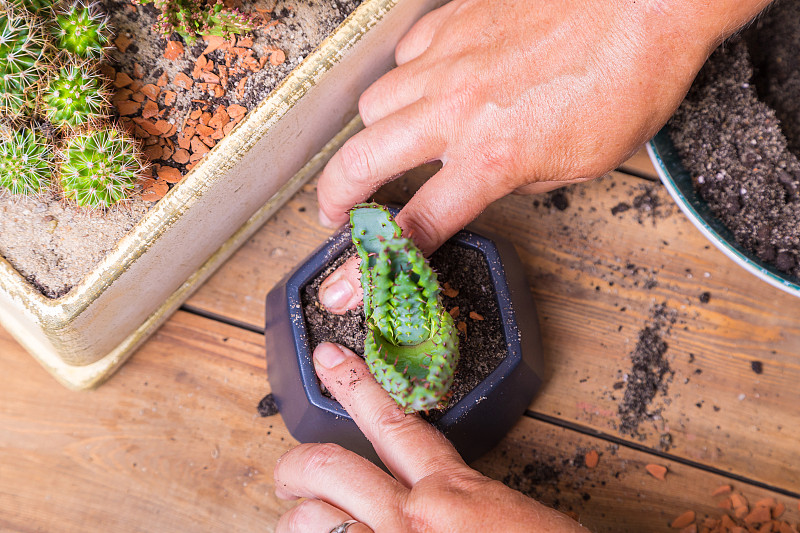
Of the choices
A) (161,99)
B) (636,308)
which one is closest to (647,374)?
(636,308)

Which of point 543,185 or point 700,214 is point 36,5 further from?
point 700,214

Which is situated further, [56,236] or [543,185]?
[543,185]

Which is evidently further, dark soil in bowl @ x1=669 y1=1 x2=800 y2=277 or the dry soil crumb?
dark soil in bowl @ x1=669 y1=1 x2=800 y2=277

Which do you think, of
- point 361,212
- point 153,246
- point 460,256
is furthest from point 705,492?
point 153,246

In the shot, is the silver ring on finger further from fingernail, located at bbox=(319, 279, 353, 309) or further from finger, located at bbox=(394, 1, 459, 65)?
finger, located at bbox=(394, 1, 459, 65)

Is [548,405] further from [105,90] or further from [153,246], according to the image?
[105,90]

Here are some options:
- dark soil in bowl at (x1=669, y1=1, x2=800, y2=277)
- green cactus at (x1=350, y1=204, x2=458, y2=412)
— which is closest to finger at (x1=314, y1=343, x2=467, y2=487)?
green cactus at (x1=350, y1=204, x2=458, y2=412)

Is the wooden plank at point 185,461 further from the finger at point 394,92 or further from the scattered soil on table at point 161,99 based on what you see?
the finger at point 394,92
